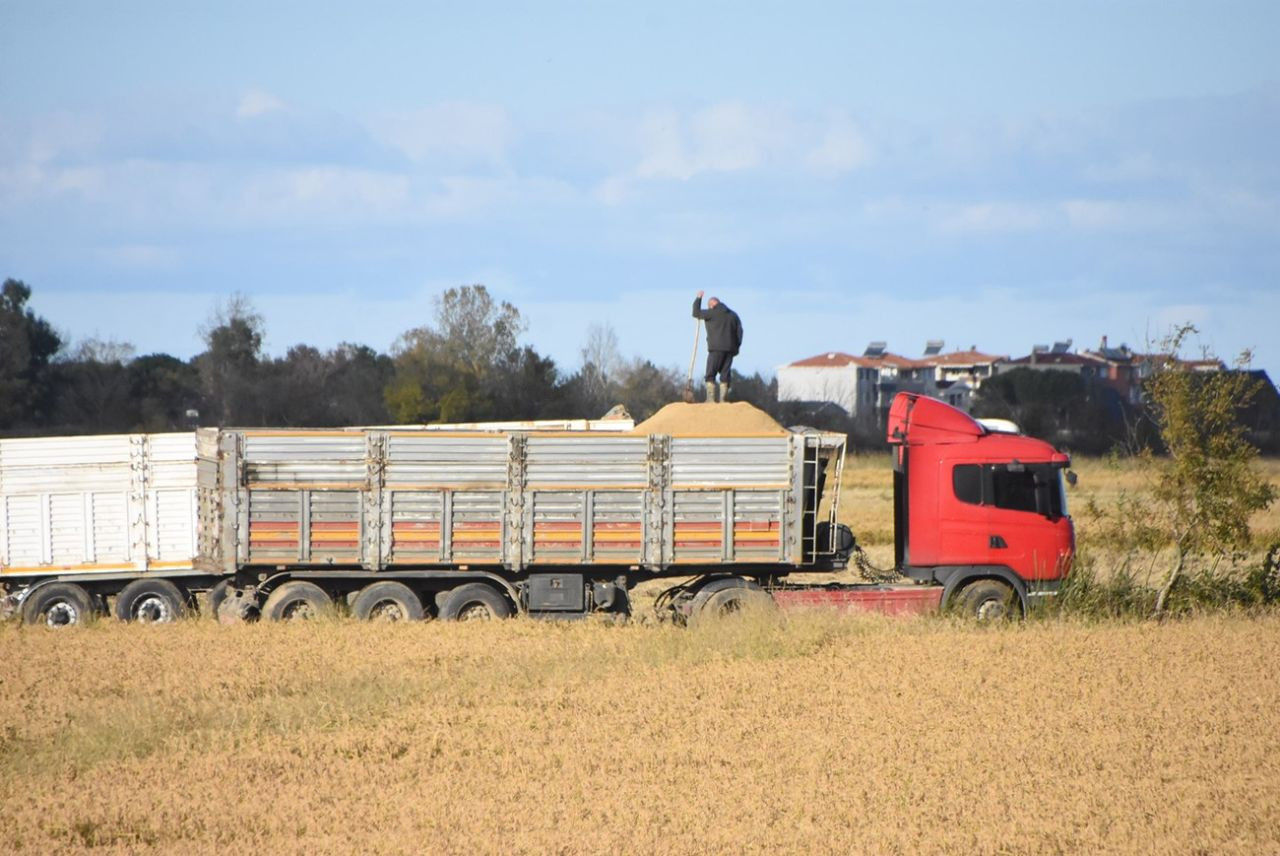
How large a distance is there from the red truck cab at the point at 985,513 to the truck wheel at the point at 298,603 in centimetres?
794

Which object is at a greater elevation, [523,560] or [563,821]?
[523,560]

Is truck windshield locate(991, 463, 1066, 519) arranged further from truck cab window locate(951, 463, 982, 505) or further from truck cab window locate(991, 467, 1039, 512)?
truck cab window locate(951, 463, 982, 505)

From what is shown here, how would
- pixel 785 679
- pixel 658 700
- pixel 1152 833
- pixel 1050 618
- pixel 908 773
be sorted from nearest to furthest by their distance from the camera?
pixel 1152 833 → pixel 908 773 → pixel 658 700 → pixel 785 679 → pixel 1050 618

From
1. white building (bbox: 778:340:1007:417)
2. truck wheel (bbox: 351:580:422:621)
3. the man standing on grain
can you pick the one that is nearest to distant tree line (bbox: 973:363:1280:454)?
white building (bbox: 778:340:1007:417)

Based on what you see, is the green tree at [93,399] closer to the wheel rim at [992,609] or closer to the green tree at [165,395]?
the green tree at [165,395]

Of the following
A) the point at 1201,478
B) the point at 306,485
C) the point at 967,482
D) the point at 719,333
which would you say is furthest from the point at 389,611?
the point at 1201,478

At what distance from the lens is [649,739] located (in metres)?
12.0

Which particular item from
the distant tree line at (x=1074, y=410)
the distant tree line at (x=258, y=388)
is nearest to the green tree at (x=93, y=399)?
the distant tree line at (x=258, y=388)

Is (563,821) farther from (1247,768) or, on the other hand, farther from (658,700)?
(1247,768)

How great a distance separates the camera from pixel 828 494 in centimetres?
1853

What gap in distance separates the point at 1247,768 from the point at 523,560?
980cm

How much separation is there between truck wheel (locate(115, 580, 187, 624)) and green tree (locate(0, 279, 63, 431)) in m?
53.9

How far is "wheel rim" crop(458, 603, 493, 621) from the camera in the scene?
18.6 meters

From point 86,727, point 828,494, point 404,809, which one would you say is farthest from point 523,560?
point 404,809
